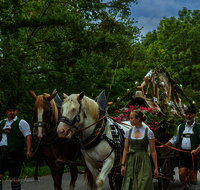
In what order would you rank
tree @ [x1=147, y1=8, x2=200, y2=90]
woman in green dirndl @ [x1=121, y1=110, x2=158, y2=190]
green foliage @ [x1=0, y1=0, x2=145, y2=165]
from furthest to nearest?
tree @ [x1=147, y1=8, x2=200, y2=90] → green foliage @ [x1=0, y1=0, x2=145, y2=165] → woman in green dirndl @ [x1=121, y1=110, x2=158, y2=190]

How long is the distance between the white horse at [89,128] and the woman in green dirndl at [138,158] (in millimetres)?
638

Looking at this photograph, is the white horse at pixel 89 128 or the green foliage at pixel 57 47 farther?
the green foliage at pixel 57 47

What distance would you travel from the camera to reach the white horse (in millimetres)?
4952

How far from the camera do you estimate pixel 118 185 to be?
697cm

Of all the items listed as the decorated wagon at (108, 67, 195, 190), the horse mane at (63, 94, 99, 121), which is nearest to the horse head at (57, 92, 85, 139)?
the horse mane at (63, 94, 99, 121)

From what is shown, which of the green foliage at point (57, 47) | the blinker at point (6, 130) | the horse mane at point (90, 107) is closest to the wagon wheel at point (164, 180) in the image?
the horse mane at point (90, 107)

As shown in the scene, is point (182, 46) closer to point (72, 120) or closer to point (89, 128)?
point (89, 128)

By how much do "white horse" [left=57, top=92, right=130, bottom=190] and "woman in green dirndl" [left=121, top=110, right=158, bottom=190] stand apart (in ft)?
2.09

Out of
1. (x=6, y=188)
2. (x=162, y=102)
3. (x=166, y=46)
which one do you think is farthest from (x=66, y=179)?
(x=166, y=46)

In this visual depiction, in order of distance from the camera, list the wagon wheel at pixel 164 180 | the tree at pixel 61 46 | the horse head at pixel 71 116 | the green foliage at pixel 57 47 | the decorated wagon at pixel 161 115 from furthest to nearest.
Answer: the tree at pixel 61 46
the green foliage at pixel 57 47
the decorated wagon at pixel 161 115
the wagon wheel at pixel 164 180
the horse head at pixel 71 116

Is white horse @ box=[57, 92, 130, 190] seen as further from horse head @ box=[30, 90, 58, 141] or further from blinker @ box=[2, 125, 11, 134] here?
blinker @ box=[2, 125, 11, 134]

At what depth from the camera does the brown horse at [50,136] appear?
17.8 feet

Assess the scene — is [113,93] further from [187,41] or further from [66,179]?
[187,41]

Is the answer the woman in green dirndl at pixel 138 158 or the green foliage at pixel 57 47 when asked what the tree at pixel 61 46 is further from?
the woman in green dirndl at pixel 138 158
